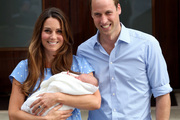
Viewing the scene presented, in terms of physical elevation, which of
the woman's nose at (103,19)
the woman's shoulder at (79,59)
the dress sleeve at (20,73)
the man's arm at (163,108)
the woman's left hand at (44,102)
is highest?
the woman's nose at (103,19)

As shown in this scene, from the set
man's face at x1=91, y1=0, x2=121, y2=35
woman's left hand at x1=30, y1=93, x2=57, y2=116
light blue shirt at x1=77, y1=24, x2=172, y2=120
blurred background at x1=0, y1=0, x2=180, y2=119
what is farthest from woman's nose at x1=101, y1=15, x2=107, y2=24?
blurred background at x1=0, y1=0, x2=180, y2=119

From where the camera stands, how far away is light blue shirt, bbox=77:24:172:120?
252 centimetres

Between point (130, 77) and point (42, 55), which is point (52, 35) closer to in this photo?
point (42, 55)

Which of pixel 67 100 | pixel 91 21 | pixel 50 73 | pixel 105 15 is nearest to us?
pixel 67 100

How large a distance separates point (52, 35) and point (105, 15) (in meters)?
0.41

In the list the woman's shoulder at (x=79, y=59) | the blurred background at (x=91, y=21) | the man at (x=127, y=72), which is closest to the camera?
the man at (x=127, y=72)

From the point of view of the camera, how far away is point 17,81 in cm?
252

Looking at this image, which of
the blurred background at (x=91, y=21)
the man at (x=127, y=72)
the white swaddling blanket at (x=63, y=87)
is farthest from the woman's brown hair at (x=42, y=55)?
the blurred background at (x=91, y=21)

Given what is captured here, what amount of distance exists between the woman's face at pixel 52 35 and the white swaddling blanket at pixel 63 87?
0.23 m

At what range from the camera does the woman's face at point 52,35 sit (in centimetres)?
252

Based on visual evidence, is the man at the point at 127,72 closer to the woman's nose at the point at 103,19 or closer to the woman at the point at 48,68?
the woman's nose at the point at 103,19

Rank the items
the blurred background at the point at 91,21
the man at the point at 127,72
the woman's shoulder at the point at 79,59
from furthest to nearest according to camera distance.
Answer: the blurred background at the point at 91,21, the woman's shoulder at the point at 79,59, the man at the point at 127,72

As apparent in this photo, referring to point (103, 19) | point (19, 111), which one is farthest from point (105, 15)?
point (19, 111)

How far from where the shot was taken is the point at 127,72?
8.38 ft
